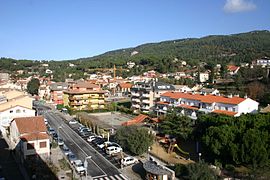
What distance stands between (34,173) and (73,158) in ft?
18.4

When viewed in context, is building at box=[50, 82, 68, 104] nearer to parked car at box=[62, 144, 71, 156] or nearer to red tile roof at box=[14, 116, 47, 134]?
parked car at box=[62, 144, 71, 156]

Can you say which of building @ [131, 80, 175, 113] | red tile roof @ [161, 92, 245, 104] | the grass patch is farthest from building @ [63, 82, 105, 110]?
the grass patch

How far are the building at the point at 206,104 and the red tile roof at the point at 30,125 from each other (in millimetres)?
23059

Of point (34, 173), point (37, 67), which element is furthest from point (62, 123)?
point (37, 67)

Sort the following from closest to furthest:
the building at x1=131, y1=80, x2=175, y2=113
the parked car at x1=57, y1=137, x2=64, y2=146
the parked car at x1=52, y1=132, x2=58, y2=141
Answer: the parked car at x1=57, y1=137, x2=64, y2=146 < the parked car at x1=52, y1=132, x2=58, y2=141 < the building at x1=131, y1=80, x2=175, y2=113

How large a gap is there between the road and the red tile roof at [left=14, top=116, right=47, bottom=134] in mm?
5133

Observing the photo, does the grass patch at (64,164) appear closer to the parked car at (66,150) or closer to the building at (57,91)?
the parked car at (66,150)

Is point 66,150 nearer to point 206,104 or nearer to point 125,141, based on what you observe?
point 125,141

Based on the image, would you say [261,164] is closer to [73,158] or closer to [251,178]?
[251,178]

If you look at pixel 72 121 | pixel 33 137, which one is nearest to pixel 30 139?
pixel 33 137

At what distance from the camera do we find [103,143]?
39250mm

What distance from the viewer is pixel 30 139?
32.7 m

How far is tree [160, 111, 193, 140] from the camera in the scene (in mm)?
36344

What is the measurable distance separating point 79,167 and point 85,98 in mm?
38271
